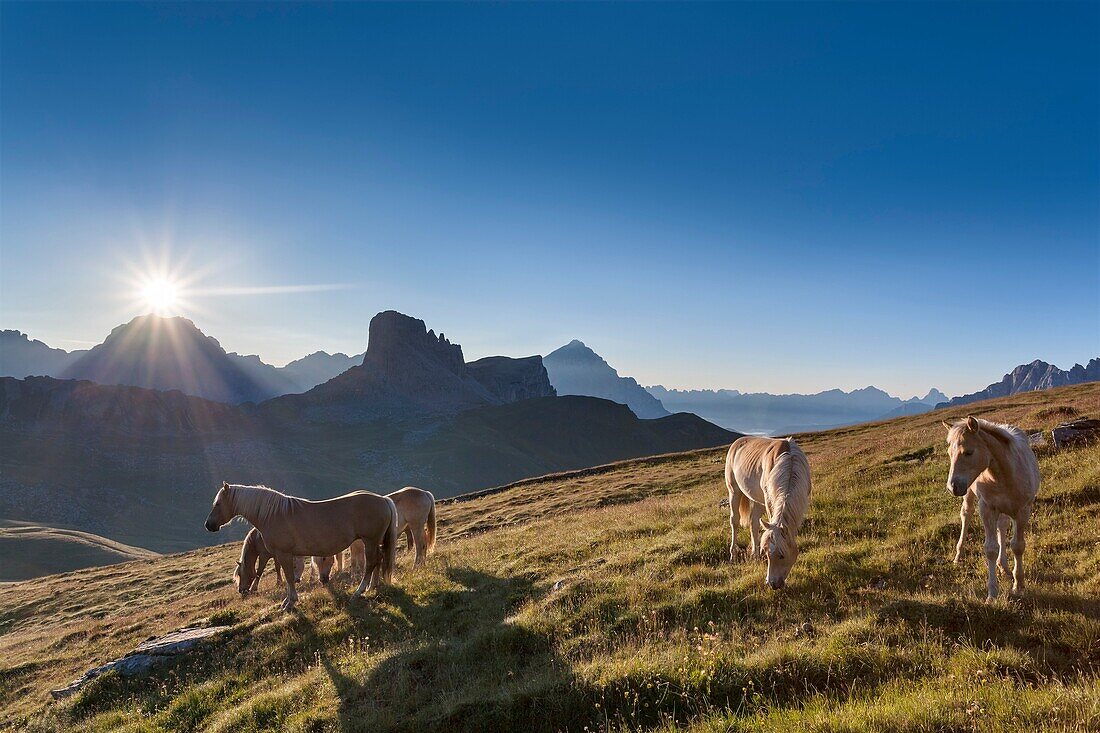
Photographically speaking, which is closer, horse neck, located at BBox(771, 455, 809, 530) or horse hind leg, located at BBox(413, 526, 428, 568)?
horse neck, located at BBox(771, 455, 809, 530)

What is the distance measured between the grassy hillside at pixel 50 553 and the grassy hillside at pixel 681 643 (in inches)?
2499

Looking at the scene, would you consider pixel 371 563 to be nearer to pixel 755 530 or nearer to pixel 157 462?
pixel 755 530

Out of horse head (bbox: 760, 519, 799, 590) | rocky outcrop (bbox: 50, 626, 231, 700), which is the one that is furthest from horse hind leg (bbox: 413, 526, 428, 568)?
horse head (bbox: 760, 519, 799, 590)

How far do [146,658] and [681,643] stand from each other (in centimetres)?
1187

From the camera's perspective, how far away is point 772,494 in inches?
344

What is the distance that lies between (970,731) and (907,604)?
317cm

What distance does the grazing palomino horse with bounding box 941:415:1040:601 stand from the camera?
7.59 meters

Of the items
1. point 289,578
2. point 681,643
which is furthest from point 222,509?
point 681,643

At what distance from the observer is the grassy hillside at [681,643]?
18.4ft

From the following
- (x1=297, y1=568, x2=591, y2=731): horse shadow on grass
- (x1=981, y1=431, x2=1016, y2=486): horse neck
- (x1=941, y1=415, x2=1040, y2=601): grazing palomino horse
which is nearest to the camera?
(x1=297, y1=568, x2=591, y2=731): horse shadow on grass

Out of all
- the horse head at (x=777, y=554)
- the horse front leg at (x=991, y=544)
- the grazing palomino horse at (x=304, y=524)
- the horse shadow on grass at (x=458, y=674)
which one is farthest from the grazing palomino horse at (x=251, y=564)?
the horse front leg at (x=991, y=544)

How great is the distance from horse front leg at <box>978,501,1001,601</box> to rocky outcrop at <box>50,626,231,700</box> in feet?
49.8

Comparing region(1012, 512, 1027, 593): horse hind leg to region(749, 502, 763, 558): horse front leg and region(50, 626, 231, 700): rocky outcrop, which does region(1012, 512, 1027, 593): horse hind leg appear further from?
region(50, 626, 231, 700): rocky outcrop

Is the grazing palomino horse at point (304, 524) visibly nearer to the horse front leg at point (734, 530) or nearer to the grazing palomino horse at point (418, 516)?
the grazing palomino horse at point (418, 516)
